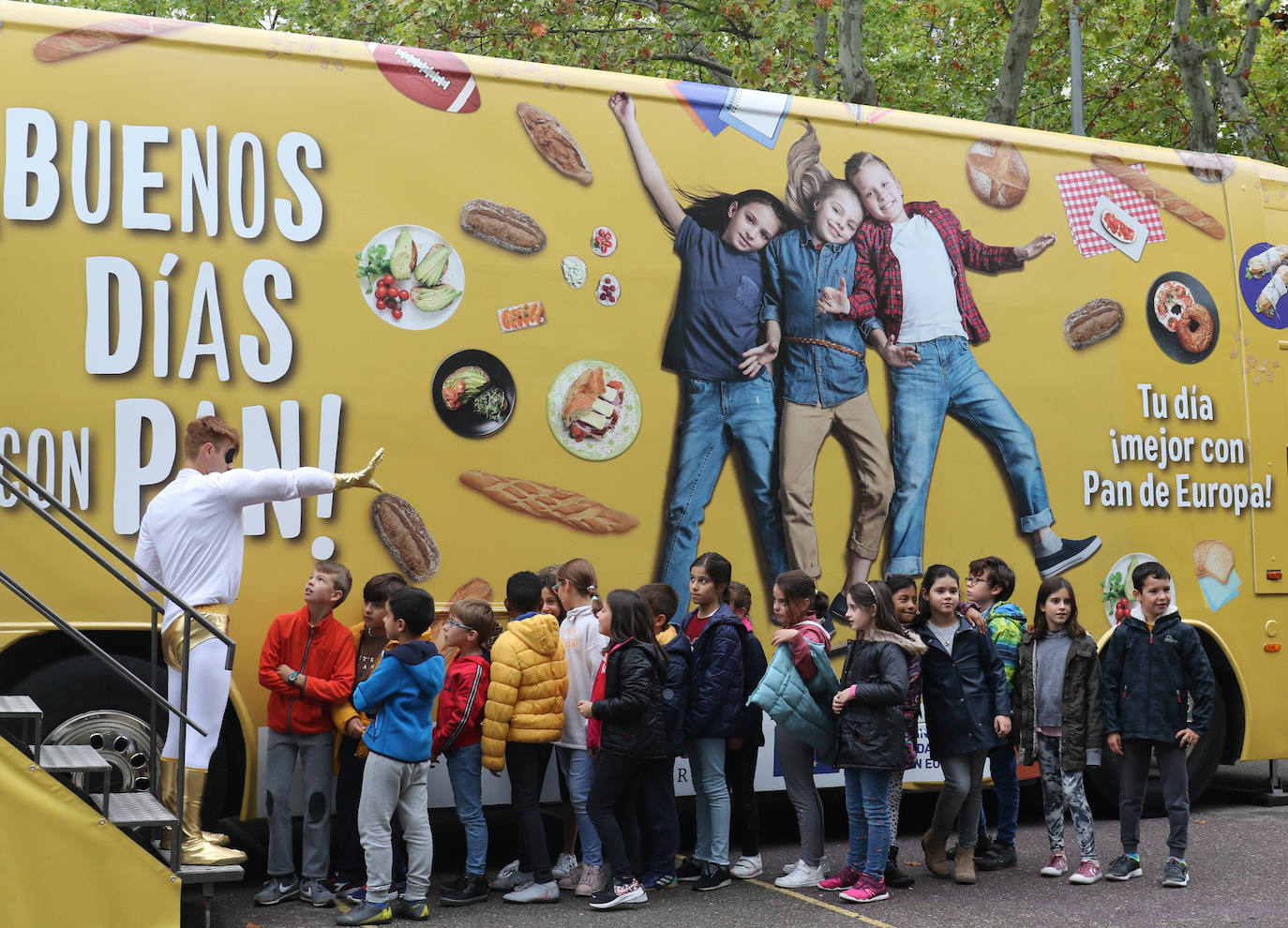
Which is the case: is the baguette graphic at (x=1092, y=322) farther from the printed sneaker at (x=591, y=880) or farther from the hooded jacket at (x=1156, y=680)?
the printed sneaker at (x=591, y=880)

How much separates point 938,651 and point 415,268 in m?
3.20

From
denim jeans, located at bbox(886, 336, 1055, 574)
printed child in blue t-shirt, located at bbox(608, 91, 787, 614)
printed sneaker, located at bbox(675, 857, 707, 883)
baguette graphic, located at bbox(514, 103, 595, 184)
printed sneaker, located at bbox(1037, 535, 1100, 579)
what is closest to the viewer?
printed sneaker, located at bbox(675, 857, 707, 883)

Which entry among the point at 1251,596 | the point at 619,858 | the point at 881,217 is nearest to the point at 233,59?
the point at 881,217

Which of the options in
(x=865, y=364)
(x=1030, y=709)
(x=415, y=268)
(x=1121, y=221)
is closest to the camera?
(x=415, y=268)

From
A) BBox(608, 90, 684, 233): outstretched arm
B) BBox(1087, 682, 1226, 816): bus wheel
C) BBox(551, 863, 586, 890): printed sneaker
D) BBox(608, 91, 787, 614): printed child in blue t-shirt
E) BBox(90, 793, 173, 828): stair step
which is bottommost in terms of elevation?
BBox(551, 863, 586, 890): printed sneaker

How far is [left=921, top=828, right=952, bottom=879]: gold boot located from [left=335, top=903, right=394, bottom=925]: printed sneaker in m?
2.77

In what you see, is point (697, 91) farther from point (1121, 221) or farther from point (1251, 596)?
point (1251, 596)

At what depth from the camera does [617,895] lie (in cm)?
582

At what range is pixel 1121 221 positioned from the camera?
26.6ft

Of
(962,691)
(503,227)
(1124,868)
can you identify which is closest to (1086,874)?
(1124,868)

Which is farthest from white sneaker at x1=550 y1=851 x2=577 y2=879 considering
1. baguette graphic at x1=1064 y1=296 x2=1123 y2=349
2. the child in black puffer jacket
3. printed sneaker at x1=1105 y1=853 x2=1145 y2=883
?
baguette graphic at x1=1064 y1=296 x2=1123 y2=349

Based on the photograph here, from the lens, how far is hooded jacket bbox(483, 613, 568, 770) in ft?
19.4

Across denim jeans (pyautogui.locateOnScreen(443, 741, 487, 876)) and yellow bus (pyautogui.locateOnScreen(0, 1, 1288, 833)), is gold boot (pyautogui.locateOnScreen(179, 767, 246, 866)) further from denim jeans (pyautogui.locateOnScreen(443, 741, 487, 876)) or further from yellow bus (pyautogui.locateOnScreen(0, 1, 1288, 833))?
denim jeans (pyautogui.locateOnScreen(443, 741, 487, 876))

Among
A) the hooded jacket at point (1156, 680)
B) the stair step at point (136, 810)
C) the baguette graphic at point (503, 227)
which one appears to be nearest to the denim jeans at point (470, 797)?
the stair step at point (136, 810)
